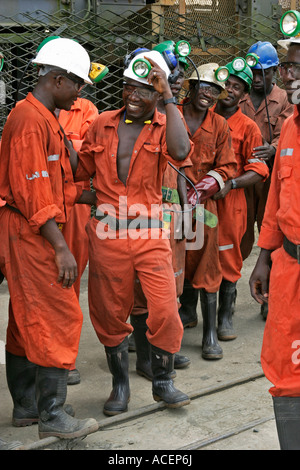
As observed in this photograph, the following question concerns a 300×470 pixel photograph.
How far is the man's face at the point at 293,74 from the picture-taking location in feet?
10.7

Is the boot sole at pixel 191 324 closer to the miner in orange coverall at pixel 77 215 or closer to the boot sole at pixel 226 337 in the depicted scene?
the boot sole at pixel 226 337

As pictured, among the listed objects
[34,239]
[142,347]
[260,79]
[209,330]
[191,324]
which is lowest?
[191,324]

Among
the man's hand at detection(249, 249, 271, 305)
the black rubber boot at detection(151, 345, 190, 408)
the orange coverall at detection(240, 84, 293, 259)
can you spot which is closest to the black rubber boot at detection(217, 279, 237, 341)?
the orange coverall at detection(240, 84, 293, 259)

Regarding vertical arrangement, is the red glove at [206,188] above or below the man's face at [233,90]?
below

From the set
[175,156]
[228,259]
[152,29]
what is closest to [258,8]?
[152,29]

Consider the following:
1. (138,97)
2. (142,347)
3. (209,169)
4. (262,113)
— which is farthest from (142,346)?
(262,113)

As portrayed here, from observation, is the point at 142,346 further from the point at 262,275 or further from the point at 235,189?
the point at 235,189

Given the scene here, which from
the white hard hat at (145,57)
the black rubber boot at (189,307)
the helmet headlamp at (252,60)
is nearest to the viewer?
the white hard hat at (145,57)

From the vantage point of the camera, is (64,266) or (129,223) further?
(129,223)

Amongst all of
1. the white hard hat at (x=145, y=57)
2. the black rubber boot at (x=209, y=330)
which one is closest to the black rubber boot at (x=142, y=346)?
the black rubber boot at (x=209, y=330)

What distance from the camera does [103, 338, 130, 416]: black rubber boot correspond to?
430 cm

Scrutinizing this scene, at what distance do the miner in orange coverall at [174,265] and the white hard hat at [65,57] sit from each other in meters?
1.19

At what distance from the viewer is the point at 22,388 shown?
13.5 feet

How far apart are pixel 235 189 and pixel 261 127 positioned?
2.81 ft
